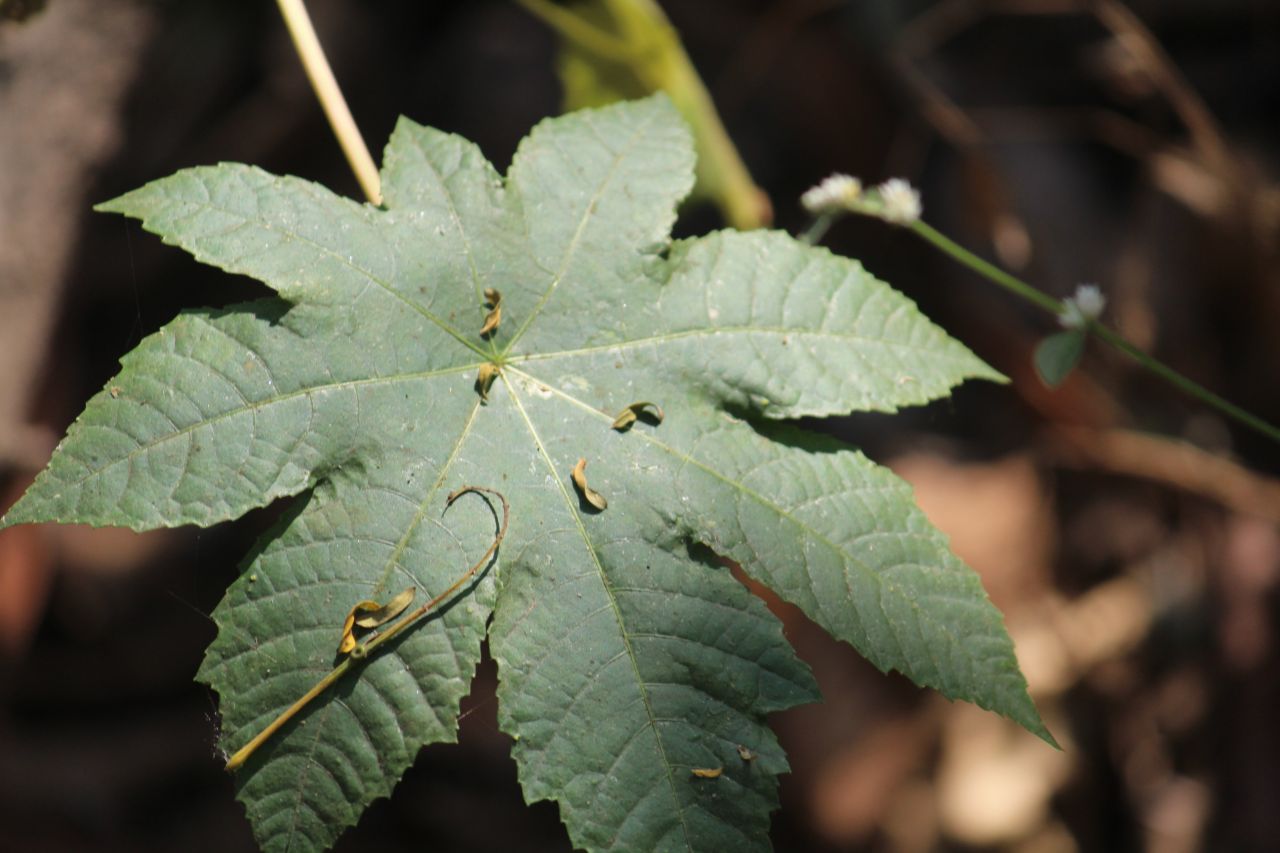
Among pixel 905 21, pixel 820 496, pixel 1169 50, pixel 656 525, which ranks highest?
pixel 1169 50

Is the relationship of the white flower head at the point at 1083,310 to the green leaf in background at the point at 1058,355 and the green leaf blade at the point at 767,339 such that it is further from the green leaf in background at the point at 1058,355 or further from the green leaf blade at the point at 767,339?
the green leaf blade at the point at 767,339

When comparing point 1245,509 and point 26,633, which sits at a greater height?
point 1245,509

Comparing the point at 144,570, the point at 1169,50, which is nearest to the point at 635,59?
the point at 144,570

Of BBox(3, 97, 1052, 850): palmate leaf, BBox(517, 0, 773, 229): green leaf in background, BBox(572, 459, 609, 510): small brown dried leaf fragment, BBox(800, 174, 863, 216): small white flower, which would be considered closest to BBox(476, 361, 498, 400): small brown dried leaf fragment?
BBox(3, 97, 1052, 850): palmate leaf

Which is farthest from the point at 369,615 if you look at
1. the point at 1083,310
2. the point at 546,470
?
the point at 1083,310

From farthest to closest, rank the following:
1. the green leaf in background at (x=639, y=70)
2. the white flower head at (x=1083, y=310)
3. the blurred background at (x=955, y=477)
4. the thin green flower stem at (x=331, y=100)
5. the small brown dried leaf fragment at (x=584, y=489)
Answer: the blurred background at (x=955, y=477) → the green leaf in background at (x=639, y=70) → the white flower head at (x=1083, y=310) → the thin green flower stem at (x=331, y=100) → the small brown dried leaf fragment at (x=584, y=489)

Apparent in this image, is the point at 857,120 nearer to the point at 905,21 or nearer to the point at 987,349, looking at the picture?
the point at 905,21

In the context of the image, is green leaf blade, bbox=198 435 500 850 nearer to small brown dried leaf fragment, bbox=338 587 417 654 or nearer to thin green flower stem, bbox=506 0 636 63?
small brown dried leaf fragment, bbox=338 587 417 654

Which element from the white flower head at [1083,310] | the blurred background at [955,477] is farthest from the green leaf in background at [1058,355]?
the blurred background at [955,477]
